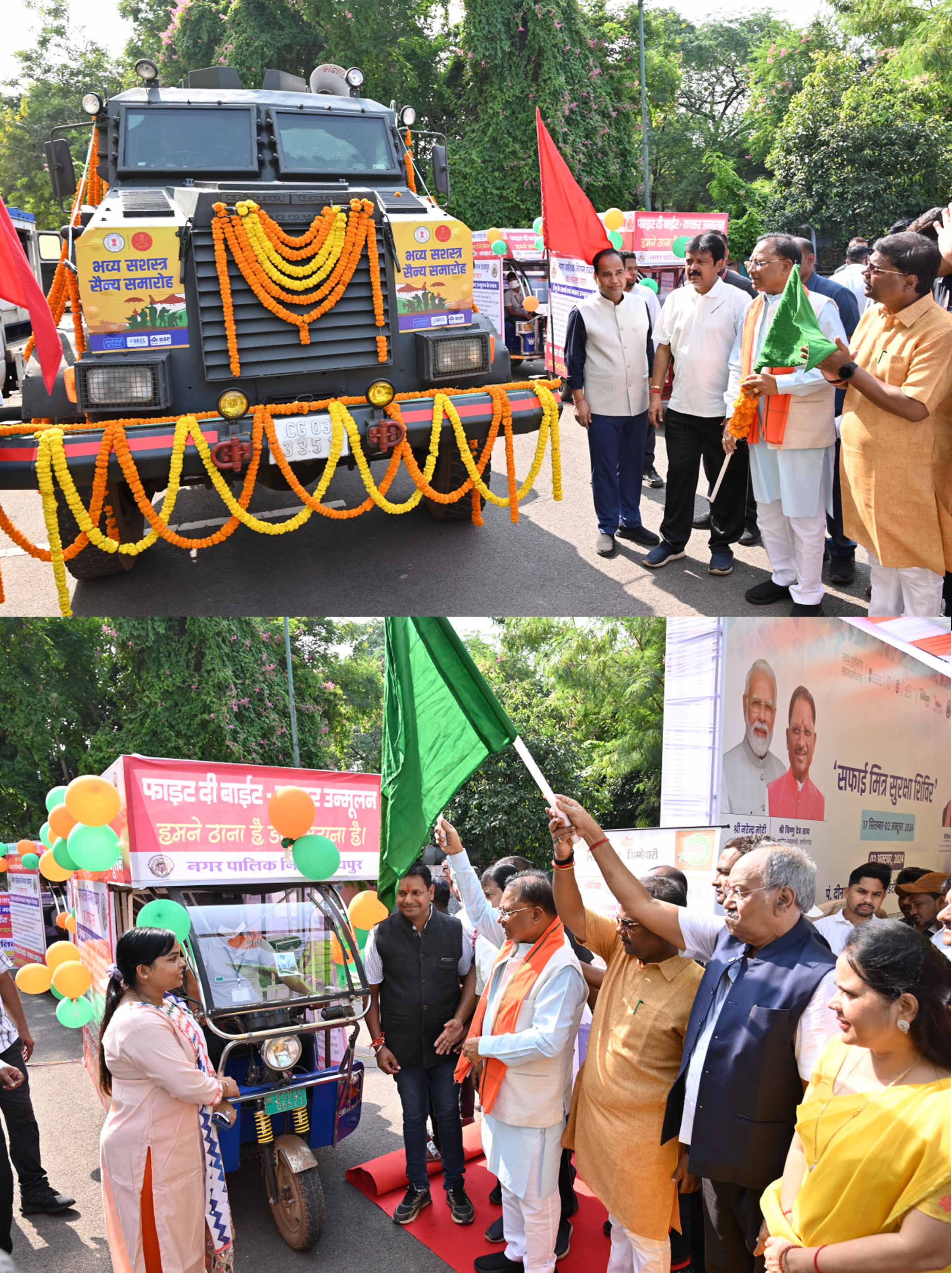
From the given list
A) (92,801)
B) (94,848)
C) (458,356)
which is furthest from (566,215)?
(94,848)

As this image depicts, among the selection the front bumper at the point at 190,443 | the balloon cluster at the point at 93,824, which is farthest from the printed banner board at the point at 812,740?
the balloon cluster at the point at 93,824

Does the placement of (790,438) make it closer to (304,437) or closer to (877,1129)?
(304,437)

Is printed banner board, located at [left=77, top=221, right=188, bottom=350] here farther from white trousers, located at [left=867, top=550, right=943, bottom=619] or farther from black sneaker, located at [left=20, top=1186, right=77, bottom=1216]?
black sneaker, located at [left=20, top=1186, right=77, bottom=1216]

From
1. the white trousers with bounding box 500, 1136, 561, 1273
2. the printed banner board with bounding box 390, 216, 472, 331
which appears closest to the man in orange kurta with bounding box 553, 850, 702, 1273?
the white trousers with bounding box 500, 1136, 561, 1273

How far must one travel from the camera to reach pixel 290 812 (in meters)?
5.29

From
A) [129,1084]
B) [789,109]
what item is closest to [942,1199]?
[129,1084]

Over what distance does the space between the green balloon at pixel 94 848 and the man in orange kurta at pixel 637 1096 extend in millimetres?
3083

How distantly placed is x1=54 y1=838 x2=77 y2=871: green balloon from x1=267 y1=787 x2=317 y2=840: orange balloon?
1435mm

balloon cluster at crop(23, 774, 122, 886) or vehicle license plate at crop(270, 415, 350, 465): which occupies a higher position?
vehicle license plate at crop(270, 415, 350, 465)

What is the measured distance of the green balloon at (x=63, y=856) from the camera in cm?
611

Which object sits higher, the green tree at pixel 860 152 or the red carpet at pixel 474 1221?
the green tree at pixel 860 152

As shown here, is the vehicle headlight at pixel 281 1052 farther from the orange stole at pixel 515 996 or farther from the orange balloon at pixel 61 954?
the orange balloon at pixel 61 954

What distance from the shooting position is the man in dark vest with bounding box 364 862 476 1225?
4.42 metres

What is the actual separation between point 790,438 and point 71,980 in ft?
15.7
